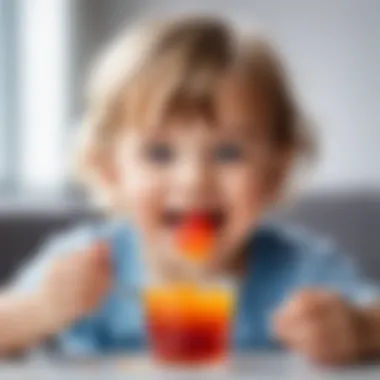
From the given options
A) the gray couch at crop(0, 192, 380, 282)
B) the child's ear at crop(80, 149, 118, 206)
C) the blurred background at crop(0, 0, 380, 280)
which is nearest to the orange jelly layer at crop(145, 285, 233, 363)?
the child's ear at crop(80, 149, 118, 206)

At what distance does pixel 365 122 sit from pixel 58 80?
617mm

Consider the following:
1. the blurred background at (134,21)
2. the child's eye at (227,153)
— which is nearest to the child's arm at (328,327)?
the child's eye at (227,153)

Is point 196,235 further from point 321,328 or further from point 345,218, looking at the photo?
point 345,218

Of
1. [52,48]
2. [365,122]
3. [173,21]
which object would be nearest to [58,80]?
[52,48]

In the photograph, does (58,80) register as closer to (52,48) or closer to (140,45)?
(52,48)

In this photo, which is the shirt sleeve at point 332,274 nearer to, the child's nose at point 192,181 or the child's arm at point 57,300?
the child's nose at point 192,181

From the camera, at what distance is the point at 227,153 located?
1.21 meters

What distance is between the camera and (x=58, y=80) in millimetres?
2139

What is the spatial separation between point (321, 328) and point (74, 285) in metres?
0.24

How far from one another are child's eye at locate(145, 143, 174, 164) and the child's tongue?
69 mm

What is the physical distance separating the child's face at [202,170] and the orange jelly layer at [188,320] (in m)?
0.22

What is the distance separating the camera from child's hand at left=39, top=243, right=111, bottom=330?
3.36 feet

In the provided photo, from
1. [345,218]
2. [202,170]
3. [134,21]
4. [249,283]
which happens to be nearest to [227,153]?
[202,170]

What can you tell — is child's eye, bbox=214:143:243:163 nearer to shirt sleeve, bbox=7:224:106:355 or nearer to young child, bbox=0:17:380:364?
young child, bbox=0:17:380:364
